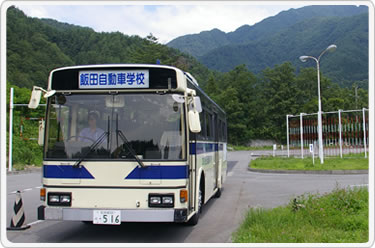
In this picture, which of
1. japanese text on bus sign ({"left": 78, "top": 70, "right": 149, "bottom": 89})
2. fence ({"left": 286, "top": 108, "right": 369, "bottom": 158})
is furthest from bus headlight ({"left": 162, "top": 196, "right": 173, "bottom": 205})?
fence ({"left": 286, "top": 108, "right": 369, "bottom": 158})

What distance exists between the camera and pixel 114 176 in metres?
6.84

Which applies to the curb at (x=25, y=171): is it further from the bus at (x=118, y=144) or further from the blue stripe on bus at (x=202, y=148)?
the bus at (x=118, y=144)

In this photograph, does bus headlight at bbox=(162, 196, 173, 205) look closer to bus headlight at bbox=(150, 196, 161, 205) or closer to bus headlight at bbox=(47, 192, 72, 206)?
bus headlight at bbox=(150, 196, 161, 205)

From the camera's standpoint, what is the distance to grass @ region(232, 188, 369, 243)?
21.9 feet

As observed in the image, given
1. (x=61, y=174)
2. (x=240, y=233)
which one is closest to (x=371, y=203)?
(x=240, y=233)

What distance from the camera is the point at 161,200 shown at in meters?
6.70

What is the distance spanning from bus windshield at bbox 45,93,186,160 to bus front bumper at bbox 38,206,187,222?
88 centimetres

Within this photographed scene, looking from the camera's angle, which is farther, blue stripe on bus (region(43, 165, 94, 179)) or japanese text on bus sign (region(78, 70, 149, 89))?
japanese text on bus sign (region(78, 70, 149, 89))

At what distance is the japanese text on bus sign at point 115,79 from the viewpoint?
23.3 ft

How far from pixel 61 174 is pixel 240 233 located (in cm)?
331

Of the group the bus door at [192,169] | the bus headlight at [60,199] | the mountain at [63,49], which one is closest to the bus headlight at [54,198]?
the bus headlight at [60,199]

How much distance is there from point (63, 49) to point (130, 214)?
10393 cm

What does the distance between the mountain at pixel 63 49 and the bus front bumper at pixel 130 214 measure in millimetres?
61500

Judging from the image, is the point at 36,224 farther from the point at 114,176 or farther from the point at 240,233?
the point at 240,233
